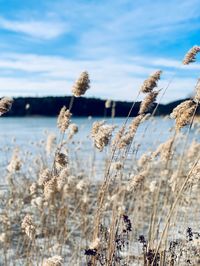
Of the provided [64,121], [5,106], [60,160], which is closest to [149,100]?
[64,121]

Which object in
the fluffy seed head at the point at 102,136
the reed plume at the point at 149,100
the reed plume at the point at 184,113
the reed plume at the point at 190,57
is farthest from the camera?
the reed plume at the point at 149,100

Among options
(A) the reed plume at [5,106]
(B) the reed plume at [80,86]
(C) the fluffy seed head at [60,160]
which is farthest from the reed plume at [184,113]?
(A) the reed plume at [5,106]

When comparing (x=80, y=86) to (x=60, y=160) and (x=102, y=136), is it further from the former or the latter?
(x=60, y=160)

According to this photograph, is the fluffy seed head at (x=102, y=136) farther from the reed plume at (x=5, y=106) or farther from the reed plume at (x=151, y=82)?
the reed plume at (x=5, y=106)

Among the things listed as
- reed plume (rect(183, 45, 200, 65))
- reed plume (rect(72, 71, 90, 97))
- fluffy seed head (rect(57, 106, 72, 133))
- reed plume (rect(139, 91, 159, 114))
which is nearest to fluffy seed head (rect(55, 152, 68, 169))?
fluffy seed head (rect(57, 106, 72, 133))

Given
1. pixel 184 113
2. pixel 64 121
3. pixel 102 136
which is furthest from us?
pixel 64 121

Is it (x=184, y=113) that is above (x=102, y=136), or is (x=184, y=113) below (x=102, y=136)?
above

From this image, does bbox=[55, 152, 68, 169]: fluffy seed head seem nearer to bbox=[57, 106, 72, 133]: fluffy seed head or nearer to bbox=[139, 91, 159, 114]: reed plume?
bbox=[57, 106, 72, 133]: fluffy seed head

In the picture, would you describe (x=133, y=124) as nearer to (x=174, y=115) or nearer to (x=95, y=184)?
(x=174, y=115)

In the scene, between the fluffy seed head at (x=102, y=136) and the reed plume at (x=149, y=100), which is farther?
the reed plume at (x=149, y=100)

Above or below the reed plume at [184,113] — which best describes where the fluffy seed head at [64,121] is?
below

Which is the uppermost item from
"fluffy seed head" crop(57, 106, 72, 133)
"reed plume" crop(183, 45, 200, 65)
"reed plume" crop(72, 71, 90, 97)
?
"reed plume" crop(183, 45, 200, 65)

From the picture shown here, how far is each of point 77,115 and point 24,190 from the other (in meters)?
40.1

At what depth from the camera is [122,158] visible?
8.99ft
